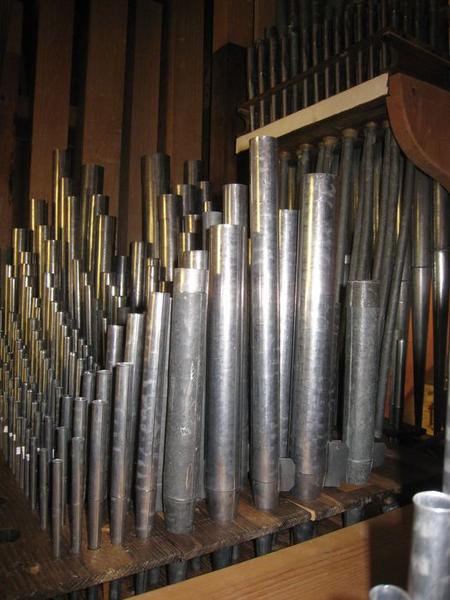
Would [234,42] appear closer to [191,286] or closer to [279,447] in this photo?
[191,286]

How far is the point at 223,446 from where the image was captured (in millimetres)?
1170

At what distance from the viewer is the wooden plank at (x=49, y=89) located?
8.39 ft

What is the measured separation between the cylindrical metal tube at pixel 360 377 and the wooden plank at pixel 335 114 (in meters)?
0.71

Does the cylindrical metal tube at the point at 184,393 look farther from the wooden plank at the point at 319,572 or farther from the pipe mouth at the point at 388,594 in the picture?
the pipe mouth at the point at 388,594

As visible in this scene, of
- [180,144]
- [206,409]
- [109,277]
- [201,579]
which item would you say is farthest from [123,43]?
[201,579]

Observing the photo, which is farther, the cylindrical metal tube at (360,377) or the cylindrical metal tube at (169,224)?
the cylindrical metal tube at (169,224)

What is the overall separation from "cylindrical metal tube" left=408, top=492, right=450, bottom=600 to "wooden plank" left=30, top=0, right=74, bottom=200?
2.51 m

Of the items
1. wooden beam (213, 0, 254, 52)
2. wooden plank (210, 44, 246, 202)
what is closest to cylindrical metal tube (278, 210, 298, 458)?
wooden plank (210, 44, 246, 202)

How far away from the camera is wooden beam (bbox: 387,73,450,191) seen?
161 centimetres

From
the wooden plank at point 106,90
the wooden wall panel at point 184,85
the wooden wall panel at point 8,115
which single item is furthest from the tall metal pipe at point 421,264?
the wooden wall panel at point 8,115

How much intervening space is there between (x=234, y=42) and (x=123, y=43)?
63 cm

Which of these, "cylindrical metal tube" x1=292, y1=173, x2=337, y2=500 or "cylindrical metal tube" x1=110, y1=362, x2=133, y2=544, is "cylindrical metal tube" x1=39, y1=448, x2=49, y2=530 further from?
"cylindrical metal tube" x1=292, y1=173, x2=337, y2=500

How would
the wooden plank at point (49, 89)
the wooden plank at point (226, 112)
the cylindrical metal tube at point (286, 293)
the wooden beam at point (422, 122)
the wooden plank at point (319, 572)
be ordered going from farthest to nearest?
the wooden plank at point (49, 89) < the wooden plank at point (226, 112) < the wooden beam at point (422, 122) < the cylindrical metal tube at point (286, 293) < the wooden plank at point (319, 572)

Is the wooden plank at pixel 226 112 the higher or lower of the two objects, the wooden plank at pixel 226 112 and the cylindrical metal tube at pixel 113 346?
the higher
